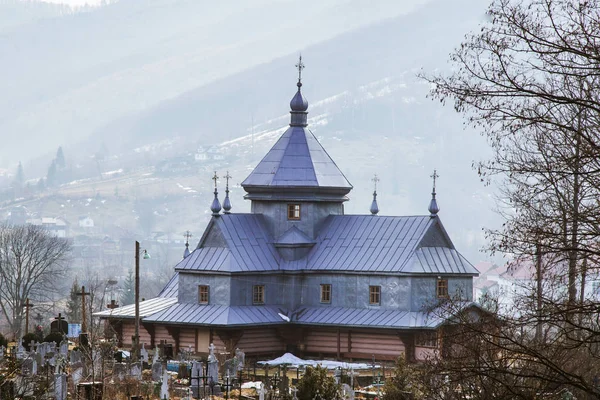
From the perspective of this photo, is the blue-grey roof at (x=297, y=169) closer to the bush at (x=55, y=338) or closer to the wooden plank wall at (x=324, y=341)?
the wooden plank wall at (x=324, y=341)

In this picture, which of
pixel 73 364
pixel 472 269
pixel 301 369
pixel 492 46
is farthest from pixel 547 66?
pixel 472 269

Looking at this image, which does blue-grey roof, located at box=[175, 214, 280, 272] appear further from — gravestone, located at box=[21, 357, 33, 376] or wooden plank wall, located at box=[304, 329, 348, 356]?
gravestone, located at box=[21, 357, 33, 376]

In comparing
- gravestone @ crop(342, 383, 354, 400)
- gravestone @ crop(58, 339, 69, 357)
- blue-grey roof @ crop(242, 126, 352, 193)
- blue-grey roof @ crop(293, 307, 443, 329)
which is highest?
blue-grey roof @ crop(242, 126, 352, 193)

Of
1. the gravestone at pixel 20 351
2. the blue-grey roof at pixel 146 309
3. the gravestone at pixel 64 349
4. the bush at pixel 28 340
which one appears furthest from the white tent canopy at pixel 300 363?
the bush at pixel 28 340

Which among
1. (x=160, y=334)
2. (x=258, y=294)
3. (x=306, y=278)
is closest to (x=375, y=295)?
(x=306, y=278)

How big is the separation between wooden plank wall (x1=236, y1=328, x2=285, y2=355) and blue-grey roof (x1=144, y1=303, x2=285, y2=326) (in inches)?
23.4

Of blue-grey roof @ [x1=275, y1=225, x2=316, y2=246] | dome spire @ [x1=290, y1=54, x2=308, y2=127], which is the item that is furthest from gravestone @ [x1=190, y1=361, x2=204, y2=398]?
dome spire @ [x1=290, y1=54, x2=308, y2=127]

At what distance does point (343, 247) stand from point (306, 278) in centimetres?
177

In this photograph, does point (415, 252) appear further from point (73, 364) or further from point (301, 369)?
point (73, 364)

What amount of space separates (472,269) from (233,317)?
869cm

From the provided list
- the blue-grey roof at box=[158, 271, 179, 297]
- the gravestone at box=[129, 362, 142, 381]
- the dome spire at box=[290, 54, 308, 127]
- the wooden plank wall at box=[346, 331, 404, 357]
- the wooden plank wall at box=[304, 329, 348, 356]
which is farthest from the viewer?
the blue-grey roof at box=[158, 271, 179, 297]

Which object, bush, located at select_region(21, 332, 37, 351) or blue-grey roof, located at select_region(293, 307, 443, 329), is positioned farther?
bush, located at select_region(21, 332, 37, 351)

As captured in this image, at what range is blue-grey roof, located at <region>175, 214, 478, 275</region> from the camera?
46.8 m

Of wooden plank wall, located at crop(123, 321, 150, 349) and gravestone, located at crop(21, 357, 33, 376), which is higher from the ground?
wooden plank wall, located at crop(123, 321, 150, 349)
